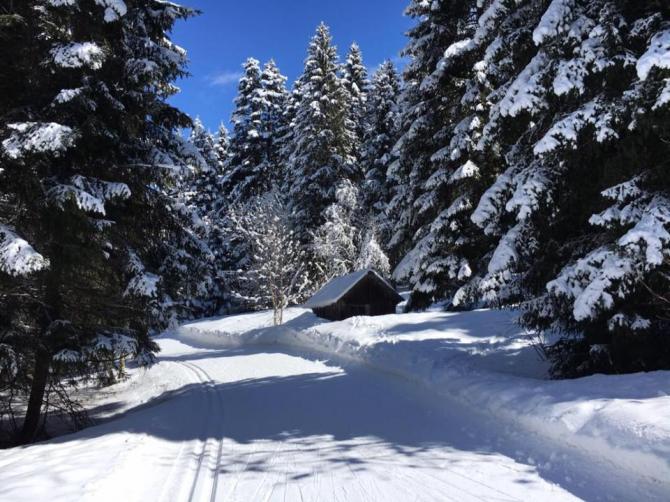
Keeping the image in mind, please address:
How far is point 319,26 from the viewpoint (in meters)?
32.8

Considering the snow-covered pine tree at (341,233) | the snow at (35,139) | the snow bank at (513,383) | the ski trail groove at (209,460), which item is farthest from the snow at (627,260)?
the snow-covered pine tree at (341,233)

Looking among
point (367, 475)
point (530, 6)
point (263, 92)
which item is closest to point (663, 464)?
point (367, 475)

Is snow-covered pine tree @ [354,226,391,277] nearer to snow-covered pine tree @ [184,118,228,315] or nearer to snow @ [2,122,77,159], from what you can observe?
snow-covered pine tree @ [184,118,228,315]

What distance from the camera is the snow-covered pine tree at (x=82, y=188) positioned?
24.4 feet

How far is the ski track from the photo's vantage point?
14.2ft

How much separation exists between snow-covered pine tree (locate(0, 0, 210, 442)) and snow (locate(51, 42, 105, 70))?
22 mm

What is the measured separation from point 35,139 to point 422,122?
1151 centimetres

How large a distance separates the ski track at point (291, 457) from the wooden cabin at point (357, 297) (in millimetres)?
13346

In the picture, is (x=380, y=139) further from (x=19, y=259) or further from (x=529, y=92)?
(x=19, y=259)

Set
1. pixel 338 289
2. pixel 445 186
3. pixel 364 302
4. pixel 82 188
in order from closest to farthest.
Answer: pixel 82 188
pixel 445 186
pixel 338 289
pixel 364 302

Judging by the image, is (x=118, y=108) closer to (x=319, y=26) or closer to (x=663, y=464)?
(x=663, y=464)

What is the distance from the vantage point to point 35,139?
22.2 ft

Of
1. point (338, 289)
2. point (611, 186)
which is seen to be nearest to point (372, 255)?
point (338, 289)

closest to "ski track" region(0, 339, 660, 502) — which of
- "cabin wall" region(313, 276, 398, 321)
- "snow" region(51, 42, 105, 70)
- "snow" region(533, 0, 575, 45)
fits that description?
"snow" region(533, 0, 575, 45)
